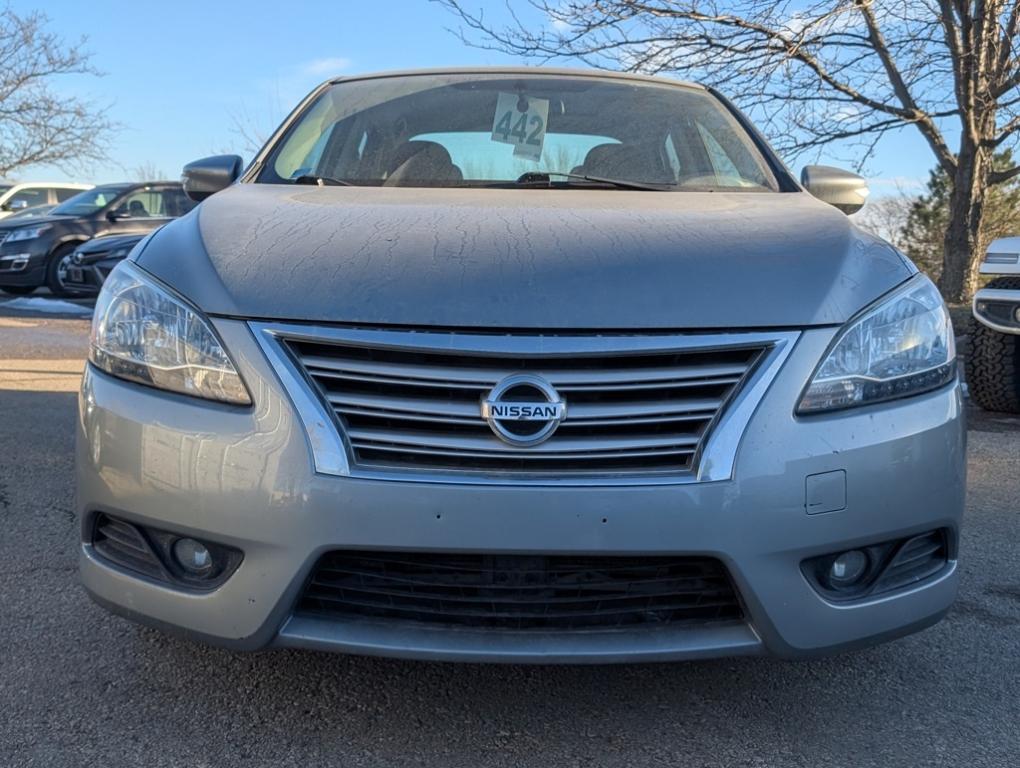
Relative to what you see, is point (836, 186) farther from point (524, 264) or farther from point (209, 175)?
point (209, 175)

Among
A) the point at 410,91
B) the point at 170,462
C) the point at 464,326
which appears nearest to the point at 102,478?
the point at 170,462

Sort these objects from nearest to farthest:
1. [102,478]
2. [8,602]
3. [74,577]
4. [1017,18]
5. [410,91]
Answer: [102,478], [8,602], [74,577], [410,91], [1017,18]

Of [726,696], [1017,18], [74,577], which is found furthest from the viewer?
[1017,18]

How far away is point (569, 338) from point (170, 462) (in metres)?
0.81

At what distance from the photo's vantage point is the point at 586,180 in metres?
3.04

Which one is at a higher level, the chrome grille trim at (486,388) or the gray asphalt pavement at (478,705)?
the chrome grille trim at (486,388)

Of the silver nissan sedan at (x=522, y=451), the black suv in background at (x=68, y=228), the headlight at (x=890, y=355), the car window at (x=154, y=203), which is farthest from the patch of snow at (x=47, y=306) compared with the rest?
the headlight at (x=890, y=355)

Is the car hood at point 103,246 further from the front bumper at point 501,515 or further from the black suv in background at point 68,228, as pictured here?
the front bumper at point 501,515

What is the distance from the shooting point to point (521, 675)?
2.37 metres

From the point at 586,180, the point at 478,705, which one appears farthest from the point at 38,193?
the point at 478,705

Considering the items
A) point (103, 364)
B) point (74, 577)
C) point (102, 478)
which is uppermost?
point (103, 364)

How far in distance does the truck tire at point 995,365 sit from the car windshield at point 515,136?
9.95ft

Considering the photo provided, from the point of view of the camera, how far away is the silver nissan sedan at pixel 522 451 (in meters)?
1.85

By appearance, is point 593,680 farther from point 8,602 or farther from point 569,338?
point 8,602
